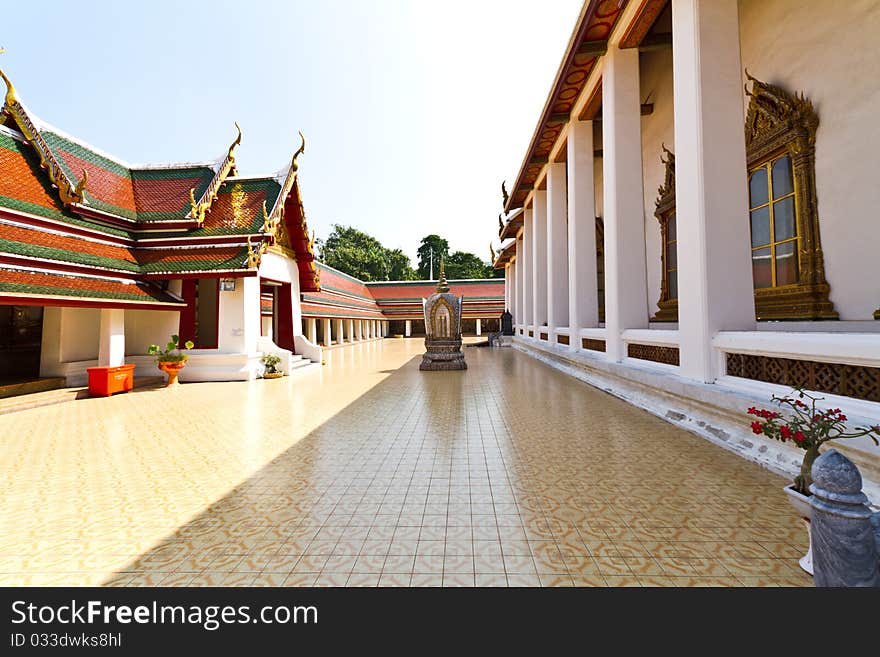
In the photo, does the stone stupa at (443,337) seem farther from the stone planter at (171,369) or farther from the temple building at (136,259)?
the stone planter at (171,369)

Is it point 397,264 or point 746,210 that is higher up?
point 397,264

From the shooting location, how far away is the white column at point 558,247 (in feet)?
38.0

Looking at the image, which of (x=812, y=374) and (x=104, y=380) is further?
(x=104, y=380)

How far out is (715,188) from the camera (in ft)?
14.3

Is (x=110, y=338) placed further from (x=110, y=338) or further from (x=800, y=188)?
(x=800, y=188)

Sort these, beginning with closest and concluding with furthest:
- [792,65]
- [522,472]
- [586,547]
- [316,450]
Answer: [586,547] < [522,472] < [316,450] < [792,65]

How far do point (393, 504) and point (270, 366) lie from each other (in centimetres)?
883

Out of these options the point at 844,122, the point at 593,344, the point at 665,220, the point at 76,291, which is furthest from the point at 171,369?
the point at 844,122

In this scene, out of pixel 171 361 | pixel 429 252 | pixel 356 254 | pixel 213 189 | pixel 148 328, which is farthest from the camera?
pixel 429 252
